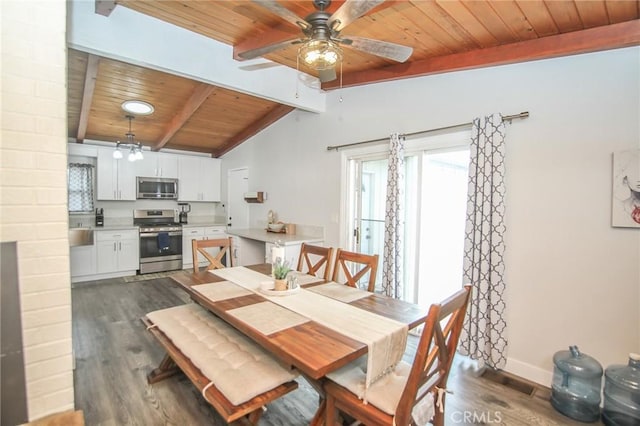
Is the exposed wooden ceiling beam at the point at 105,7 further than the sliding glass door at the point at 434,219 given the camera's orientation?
No

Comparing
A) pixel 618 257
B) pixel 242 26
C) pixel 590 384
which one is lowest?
pixel 590 384

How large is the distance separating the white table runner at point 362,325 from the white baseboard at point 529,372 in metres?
1.59

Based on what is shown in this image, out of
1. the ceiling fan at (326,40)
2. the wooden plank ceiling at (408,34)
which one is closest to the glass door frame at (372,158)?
the wooden plank ceiling at (408,34)

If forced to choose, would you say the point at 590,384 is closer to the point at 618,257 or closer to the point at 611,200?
the point at 618,257

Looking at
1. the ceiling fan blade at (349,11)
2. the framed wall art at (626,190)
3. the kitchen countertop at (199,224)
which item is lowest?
the kitchen countertop at (199,224)

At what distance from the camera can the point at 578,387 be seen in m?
2.04

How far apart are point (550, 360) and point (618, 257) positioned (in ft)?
3.03

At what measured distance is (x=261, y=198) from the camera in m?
5.38

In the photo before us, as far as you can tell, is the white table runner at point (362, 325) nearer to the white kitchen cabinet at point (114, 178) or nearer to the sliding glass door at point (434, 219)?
the sliding glass door at point (434, 219)

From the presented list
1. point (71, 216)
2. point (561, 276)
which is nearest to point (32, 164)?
point (561, 276)

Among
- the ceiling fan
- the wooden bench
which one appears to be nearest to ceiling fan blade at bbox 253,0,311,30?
the ceiling fan

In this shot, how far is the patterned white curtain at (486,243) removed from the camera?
252 cm

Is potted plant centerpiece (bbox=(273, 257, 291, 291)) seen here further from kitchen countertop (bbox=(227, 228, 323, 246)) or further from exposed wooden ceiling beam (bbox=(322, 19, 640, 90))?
exposed wooden ceiling beam (bbox=(322, 19, 640, 90))

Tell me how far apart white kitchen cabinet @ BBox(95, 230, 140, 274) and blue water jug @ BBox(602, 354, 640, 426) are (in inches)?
245
